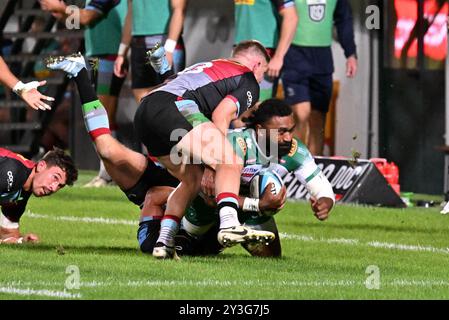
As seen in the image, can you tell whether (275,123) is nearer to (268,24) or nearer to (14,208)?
(14,208)

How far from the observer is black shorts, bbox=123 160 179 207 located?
11.6m

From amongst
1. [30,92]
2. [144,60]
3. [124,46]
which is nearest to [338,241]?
[30,92]

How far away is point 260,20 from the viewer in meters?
16.9

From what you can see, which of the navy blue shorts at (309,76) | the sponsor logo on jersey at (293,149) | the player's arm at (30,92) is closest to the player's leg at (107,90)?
the navy blue shorts at (309,76)

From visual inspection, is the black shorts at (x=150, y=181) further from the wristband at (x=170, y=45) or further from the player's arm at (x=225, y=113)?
the wristband at (x=170, y=45)

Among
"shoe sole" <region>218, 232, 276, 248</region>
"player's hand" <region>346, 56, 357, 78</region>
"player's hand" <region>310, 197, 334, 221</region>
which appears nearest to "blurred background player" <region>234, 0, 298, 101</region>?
"player's hand" <region>346, 56, 357, 78</region>

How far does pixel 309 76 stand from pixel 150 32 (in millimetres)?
1829

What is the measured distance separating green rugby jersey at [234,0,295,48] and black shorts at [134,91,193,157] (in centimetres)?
584

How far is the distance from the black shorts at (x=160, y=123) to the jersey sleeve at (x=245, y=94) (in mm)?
382

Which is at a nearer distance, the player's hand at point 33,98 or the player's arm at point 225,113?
the player's arm at point 225,113

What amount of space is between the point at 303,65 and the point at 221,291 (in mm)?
8595

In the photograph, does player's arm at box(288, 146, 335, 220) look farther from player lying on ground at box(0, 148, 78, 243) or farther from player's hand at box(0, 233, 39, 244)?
player's hand at box(0, 233, 39, 244)

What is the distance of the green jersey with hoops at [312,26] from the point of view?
17719mm
